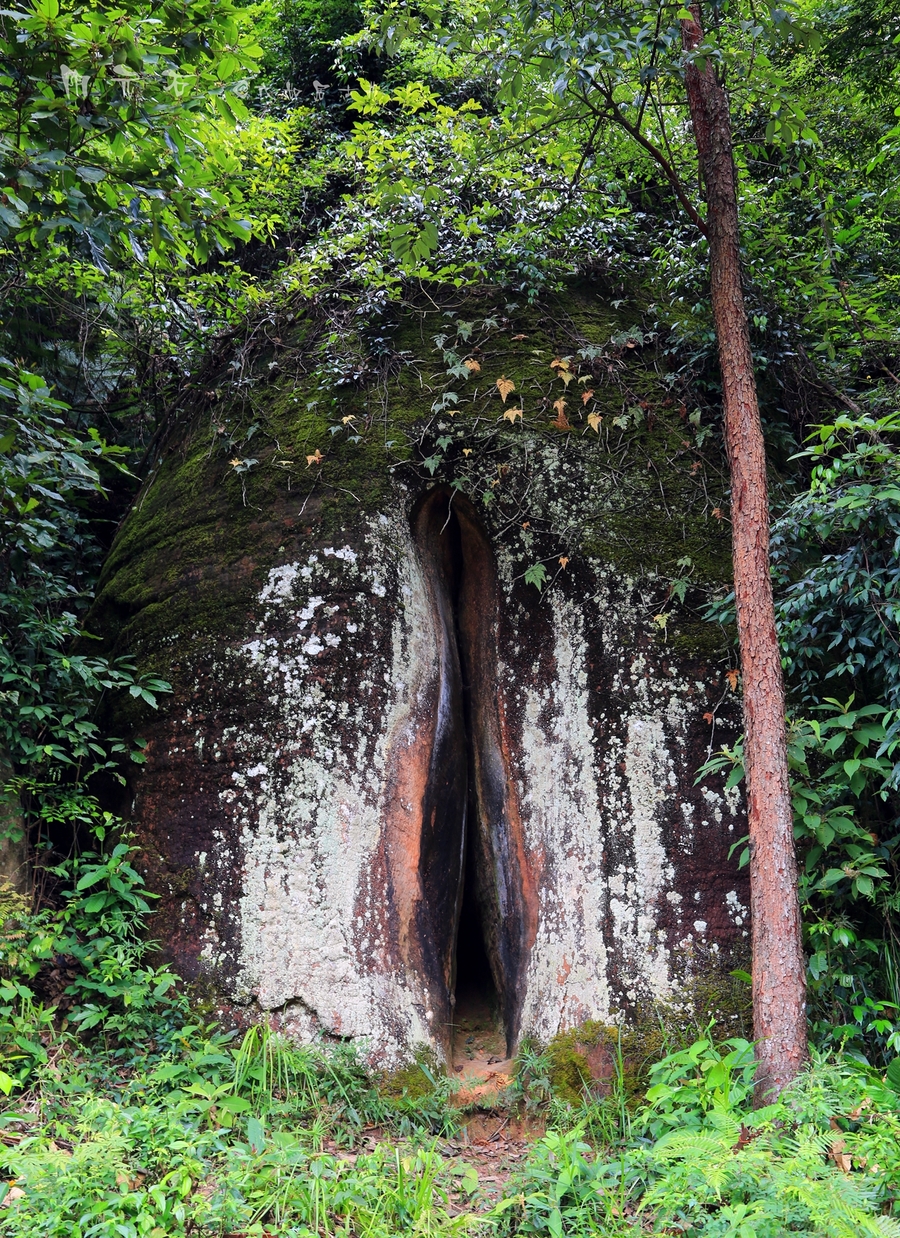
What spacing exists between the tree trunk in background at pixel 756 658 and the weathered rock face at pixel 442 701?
0.68m

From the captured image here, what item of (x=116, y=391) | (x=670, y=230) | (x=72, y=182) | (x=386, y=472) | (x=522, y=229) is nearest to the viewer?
(x=72, y=182)

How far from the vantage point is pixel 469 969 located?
631 cm

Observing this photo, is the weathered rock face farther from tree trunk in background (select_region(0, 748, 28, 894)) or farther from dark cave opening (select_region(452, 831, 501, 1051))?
tree trunk in background (select_region(0, 748, 28, 894))

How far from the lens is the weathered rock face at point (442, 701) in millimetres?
4766

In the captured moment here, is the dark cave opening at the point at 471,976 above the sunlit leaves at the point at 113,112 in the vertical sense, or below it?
below

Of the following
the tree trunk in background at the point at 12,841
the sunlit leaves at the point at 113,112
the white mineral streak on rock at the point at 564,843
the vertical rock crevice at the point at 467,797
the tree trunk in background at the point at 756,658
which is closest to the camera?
the sunlit leaves at the point at 113,112

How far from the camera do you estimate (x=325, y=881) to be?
192 inches

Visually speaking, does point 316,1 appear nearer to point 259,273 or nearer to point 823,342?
point 259,273

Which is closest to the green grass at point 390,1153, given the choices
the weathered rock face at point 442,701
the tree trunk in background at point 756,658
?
the tree trunk in background at point 756,658

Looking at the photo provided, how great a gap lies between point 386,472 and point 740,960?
362cm

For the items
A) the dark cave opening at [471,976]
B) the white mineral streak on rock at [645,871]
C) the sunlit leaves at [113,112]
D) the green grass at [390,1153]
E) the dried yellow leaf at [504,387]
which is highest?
the sunlit leaves at [113,112]

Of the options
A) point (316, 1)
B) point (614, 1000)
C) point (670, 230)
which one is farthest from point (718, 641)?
point (316, 1)

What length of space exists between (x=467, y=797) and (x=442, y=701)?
71 centimetres

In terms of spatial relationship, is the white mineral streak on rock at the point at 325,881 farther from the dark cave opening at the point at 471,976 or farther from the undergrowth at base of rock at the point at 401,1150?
the dark cave opening at the point at 471,976
